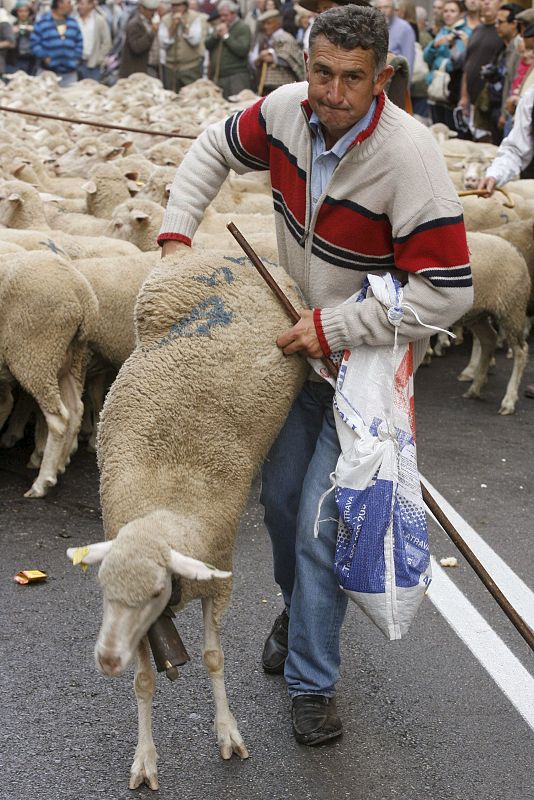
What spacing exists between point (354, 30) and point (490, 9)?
1181cm

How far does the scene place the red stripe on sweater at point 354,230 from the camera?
3244 mm

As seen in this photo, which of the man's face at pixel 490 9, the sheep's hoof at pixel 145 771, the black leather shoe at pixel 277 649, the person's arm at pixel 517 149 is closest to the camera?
the sheep's hoof at pixel 145 771

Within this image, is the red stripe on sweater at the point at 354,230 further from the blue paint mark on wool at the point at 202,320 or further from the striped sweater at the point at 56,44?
the striped sweater at the point at 56,44

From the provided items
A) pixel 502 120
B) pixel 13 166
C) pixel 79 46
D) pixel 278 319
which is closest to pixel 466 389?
pixel 13 166

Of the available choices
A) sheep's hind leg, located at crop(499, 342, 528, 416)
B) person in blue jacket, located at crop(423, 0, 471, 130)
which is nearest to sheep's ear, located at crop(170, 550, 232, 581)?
sheep's hind leg, located at crop(499, 342, 528, 416)

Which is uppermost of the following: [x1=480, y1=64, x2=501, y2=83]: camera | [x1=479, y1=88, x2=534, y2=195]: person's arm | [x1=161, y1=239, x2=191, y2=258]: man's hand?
[x1=161, y1=239, x2=191, y2=258]: man's hand

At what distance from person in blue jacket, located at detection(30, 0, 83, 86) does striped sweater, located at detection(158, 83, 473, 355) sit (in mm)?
17841

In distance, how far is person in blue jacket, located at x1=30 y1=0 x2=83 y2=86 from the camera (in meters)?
20.2

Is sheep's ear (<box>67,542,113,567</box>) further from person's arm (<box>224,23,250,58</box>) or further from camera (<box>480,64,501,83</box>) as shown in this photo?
person's arm (<box>224,23,250,58</box>)

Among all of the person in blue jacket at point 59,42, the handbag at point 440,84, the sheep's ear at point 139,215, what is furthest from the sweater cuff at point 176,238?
the person in blue jacket at point 59,42

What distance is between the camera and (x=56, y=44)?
20.6 meters

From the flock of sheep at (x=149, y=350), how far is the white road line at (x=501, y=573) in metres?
1.27

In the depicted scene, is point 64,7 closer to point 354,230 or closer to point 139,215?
point 139,215

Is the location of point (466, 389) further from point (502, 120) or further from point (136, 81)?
point (136, 81)
